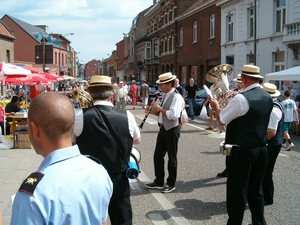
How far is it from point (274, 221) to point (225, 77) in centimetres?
230

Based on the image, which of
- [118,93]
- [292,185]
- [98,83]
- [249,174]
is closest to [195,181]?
[292,185]

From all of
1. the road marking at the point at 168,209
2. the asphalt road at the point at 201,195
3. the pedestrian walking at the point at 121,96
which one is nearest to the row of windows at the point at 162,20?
the pedestrian walking at the point at 121,96

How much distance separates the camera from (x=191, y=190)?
6.00 metres

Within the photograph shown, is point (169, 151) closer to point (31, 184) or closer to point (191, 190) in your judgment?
point (191, 190)

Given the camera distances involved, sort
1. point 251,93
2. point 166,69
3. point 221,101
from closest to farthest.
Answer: point 251,93, point 221,101, point 166,69

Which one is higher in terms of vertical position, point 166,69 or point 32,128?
point 166,69

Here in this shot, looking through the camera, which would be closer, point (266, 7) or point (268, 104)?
point (268, 104)

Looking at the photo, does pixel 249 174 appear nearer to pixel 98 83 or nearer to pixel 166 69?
pixel 98 83

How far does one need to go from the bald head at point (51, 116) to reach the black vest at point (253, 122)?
265cm

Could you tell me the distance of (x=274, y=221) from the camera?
15.2 ft

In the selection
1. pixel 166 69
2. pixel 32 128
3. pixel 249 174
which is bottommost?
pixel 249 174

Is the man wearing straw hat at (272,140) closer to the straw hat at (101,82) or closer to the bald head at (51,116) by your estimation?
the straw hat at (101,82)

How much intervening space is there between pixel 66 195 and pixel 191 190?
4663 mm

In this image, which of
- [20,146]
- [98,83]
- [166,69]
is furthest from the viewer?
[166,69]
